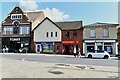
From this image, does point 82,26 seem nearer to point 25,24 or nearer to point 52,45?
point 52,45

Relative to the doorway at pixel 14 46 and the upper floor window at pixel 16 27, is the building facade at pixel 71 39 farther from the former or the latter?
the upper floor window at pixel 16 27

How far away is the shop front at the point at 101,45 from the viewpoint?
42.2 metres

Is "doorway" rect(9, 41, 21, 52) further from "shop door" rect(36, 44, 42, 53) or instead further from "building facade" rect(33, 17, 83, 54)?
"shop door" rect(36, 44, 42, 53)

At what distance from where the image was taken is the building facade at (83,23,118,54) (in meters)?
42.2

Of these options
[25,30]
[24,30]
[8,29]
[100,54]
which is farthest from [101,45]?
[8,29]

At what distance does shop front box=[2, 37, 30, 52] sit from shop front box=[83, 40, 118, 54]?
14046mm

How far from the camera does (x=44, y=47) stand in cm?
4800

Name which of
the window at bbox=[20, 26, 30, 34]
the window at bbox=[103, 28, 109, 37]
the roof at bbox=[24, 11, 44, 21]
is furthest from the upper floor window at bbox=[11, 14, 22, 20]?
the window at bbox=[103, 28, 109, 37]

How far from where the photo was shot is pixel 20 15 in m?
51.5

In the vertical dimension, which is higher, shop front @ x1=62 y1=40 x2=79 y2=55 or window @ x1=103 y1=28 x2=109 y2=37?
window @ x1=103 y1=28 x2=109 y2=37

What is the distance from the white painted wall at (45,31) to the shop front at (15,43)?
2659 millimetres

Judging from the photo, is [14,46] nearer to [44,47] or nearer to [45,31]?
[44,47]

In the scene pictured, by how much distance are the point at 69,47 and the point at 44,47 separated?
5889 mm

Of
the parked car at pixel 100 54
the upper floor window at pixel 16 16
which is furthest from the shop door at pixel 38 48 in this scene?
the parked car at pixel 100 54
